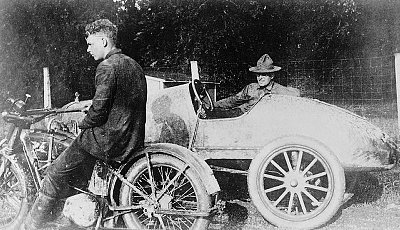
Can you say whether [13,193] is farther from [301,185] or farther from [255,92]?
[255,92]

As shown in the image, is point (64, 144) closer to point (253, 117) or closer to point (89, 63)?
point (253, 117)

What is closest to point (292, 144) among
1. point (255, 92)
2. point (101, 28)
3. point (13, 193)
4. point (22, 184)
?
point (255, 92)

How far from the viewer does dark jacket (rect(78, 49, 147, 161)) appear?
2.81 m

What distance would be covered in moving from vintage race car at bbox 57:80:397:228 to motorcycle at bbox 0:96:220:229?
204 mm

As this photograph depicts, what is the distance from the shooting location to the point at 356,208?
11.9 feet

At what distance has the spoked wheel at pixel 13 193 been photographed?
126 inches

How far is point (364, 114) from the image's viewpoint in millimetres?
5523

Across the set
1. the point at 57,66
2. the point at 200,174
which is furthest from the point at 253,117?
the point at 57,66

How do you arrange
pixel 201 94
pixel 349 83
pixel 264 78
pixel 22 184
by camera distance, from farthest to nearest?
pixel 349 83 → pixel 264 78 → pixel 201 94 → pixel 22 184

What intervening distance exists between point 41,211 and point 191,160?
1169 mm

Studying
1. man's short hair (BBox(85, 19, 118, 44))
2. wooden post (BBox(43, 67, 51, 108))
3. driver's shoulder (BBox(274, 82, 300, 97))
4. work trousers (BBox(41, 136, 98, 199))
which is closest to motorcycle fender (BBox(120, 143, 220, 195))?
work trousers (BBox(41, 136, 98, 199))

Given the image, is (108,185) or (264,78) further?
(264,78)

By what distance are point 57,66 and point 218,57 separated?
1.88m

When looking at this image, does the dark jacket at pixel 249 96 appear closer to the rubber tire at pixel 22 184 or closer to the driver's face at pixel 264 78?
the driver's face at pixel 264 78
